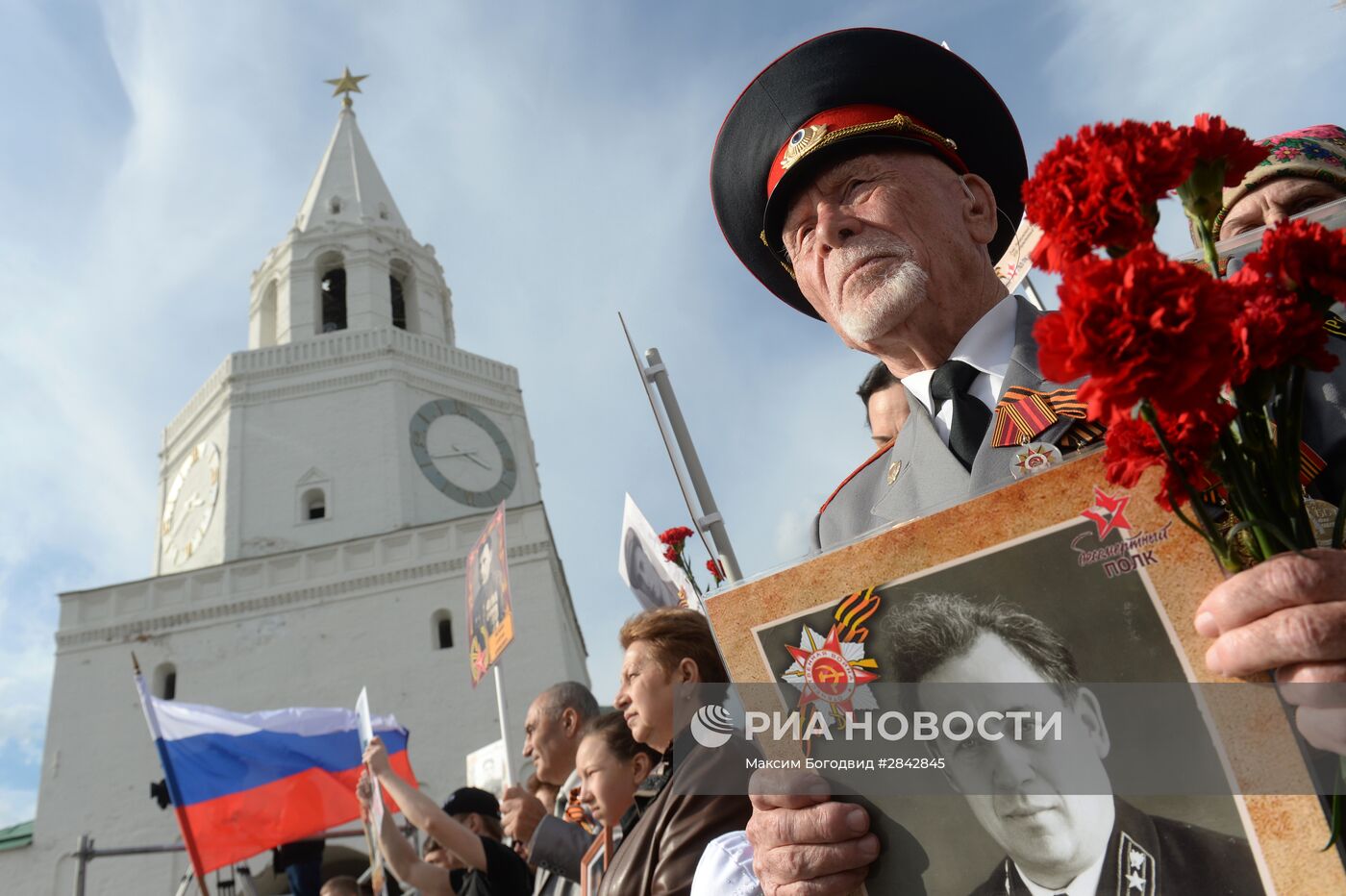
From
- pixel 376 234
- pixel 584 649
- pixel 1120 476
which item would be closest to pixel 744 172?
pixel 1120 476

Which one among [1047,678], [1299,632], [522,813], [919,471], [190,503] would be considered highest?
[190,503]

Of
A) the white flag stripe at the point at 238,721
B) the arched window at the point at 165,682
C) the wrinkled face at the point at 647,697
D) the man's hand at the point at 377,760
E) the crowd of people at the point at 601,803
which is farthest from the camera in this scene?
the arched window at the point at 165,682

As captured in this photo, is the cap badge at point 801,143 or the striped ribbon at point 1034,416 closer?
the striped ribbon at point 1034,416

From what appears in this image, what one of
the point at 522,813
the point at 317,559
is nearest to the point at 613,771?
the point at 522,813

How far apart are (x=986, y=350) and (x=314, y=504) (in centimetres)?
2506

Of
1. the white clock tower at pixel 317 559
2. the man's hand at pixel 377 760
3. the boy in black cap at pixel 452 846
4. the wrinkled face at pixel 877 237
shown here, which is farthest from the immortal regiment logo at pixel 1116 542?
the white clock tower at pixel 317 559

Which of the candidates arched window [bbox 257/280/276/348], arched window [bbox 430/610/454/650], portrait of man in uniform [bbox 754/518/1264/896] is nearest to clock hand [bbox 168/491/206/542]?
arched window [bbox 257/280/276/348]

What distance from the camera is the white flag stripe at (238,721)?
9359mm

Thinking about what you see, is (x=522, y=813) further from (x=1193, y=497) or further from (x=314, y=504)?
(x=314, y=504)

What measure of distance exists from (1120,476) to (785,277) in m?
1.84

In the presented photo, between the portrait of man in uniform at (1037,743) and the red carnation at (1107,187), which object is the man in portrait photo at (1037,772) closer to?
the portrait of man in uniform at (1037,743)

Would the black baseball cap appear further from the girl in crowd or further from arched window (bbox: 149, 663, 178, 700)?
arched window (bbox: 149, 663, 178, 700)

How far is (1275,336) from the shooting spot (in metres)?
1.16

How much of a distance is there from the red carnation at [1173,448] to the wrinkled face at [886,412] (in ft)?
8.51
